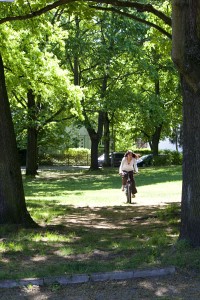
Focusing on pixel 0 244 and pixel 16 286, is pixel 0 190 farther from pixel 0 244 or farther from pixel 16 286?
pixel 16 286

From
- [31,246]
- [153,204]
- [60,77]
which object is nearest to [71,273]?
[31,246]

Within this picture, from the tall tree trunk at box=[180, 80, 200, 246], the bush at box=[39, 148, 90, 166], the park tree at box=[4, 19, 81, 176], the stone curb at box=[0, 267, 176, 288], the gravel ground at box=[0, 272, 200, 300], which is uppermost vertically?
the park tree at box=[4, 19, 81, 176]

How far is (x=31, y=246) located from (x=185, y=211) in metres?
2.57

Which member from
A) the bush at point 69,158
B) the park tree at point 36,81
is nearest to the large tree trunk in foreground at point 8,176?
the park tree at point 36,81

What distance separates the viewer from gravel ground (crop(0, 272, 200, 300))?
5398 mm

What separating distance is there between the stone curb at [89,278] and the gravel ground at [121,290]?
7 cm

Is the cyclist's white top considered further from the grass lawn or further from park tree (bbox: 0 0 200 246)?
park tree (bbox: 0 0 200 246)

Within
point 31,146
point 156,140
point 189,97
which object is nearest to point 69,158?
point 156,140

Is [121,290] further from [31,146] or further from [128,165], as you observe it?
[31,146]

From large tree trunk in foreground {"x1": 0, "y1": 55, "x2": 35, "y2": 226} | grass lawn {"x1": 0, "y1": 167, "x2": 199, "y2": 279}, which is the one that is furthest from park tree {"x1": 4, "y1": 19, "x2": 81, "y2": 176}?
large tree trunk in foreground {"x1": 0, "y1": 55, "x2": 35, "y2": 226}

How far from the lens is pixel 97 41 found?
33000 mm

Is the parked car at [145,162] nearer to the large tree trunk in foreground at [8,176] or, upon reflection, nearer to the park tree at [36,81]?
the park tree at [36,81]

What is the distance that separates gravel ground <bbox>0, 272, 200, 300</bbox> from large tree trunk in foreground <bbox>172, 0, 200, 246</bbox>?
1.33 m

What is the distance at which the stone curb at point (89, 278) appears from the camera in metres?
5.71
